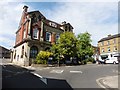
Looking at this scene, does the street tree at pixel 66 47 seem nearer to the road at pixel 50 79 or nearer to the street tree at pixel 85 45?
the street tree at pixel 85 45

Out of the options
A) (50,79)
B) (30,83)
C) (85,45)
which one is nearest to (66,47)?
(85,45)

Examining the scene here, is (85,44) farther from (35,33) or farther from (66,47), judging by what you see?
(35,33)

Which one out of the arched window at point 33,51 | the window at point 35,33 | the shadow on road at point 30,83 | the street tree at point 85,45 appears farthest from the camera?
the street tree at point 85,45

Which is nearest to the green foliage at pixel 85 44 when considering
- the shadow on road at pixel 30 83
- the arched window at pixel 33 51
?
the arched window at pixel 33 51

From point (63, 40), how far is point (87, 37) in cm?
1212

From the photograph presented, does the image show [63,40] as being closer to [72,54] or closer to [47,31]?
[72,54]

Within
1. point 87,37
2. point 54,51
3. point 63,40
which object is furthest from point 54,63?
point 87,37

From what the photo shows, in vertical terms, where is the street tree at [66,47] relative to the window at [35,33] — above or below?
below

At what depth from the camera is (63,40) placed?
3272cm

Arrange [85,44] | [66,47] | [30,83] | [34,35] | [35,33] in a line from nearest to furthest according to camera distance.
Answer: [30,83], [66,47], [34,35], [35,33], [85,44]

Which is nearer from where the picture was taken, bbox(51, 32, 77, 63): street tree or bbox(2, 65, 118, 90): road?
bbox(2, 65, 118, 90): road

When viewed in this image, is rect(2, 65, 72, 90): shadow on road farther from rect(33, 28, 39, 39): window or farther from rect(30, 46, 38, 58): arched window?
rect(33, 28, 39, 39): window

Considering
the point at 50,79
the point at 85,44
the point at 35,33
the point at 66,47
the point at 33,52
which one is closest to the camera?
the point at 50,79

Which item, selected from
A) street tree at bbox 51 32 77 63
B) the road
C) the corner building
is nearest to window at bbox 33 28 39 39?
the corner building
